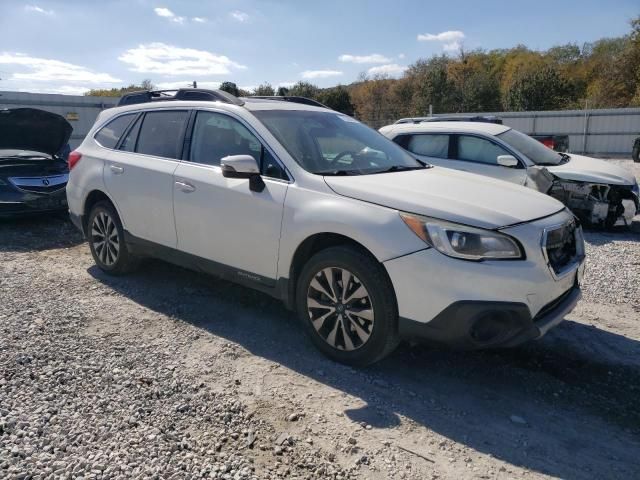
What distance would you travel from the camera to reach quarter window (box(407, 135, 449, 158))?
840 cm

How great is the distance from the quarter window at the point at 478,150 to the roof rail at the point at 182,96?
474 centimetres

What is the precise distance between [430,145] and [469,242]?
571 cm

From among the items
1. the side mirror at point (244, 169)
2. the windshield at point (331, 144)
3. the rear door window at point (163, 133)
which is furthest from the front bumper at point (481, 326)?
the rear door window at point (163, 133)

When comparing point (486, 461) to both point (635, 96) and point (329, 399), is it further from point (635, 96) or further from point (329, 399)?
point (635, 96)

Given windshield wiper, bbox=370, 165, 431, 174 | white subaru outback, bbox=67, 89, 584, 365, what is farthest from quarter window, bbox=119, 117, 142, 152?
windshield wiper, bbox=370, 165, 431, 174

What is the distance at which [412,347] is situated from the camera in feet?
13.1

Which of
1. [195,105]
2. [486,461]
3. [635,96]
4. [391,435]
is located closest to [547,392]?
[486,461]

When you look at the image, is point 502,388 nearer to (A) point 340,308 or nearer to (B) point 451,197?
(A) point 340,308

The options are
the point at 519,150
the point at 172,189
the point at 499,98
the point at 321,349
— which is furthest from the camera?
the point at 499,98

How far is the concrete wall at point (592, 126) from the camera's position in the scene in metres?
24.4

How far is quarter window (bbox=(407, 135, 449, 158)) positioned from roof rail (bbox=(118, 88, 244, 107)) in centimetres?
457

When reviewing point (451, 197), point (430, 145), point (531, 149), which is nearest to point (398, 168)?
point (451, 197)

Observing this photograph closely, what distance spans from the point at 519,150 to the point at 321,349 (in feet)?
18.6

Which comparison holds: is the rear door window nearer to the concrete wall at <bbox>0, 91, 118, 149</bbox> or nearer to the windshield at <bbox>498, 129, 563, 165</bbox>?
the windshield at <bbox>498, 129, 563, 165</bbox>
